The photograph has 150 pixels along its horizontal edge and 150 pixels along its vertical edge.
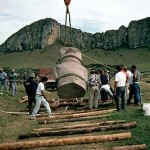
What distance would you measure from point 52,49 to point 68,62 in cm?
16014

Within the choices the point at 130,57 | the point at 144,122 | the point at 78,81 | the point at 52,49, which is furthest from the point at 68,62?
the point at 52,49

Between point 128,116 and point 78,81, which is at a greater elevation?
point 78,81

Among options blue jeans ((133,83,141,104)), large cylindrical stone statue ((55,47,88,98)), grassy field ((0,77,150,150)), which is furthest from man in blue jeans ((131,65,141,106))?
large cylindrical stone statue ((55,47,88,98))

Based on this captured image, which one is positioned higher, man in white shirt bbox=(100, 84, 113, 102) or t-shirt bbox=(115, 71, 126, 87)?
t-shirt bbox=(115, 71, 126, 87)

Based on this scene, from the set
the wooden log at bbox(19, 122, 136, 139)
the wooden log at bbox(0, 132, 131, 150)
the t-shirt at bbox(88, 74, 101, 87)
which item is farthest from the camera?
the t-shirt at bbox(88, 74, 101, 87)

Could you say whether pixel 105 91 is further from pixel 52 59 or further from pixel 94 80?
pixel 52 59

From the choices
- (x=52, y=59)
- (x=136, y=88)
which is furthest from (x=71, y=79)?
(x=52, y=59)

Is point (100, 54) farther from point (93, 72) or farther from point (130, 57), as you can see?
point (93, 72)

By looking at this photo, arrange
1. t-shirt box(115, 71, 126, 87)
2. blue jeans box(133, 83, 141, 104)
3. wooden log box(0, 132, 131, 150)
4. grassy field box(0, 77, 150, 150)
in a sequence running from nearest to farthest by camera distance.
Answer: grassy field box(0, 77, 150, 150)
wooden log box(0, 132, 131, 150)
t-shirt box(115, 71, 126, 87)
blue jeans box(133, 83, 141, 104)

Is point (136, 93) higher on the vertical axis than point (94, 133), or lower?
higher

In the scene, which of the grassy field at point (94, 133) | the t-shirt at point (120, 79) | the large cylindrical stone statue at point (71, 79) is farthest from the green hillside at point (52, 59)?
the grassy field at point (94, 133)

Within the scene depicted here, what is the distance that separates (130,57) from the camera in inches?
5950

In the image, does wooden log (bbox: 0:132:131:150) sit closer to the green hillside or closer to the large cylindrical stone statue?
the large cylindrical stone statue

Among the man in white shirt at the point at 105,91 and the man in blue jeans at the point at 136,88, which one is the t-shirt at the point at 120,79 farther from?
the man in white shirt at the point at 105,91
